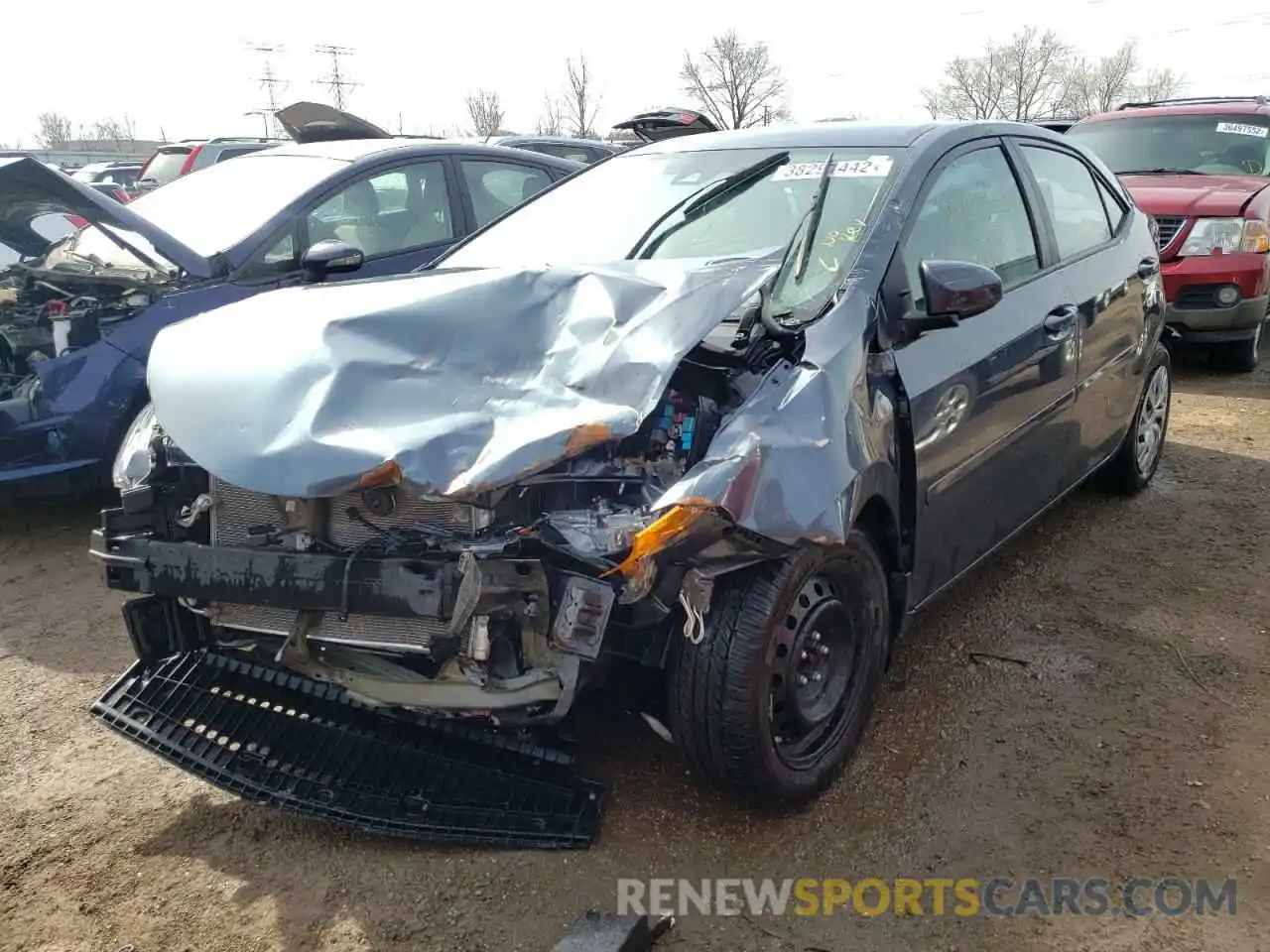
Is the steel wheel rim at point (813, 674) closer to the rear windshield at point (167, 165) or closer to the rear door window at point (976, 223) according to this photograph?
the rear door window at point (976, 223)

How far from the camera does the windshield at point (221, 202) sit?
485 centimetres

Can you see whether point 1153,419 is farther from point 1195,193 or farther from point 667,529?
point 667,529

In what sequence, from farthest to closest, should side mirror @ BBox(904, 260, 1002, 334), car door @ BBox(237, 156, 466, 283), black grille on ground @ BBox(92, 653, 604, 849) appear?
car door @ BBox(237, 156, 466, 283)
side mirror @ BBox(904, 260, 1002, 334)
black grille on ground @ BBox(92, 653, 604, 849)

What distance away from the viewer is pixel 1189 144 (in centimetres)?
815

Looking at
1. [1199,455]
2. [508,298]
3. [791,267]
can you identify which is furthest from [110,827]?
[1199,455]

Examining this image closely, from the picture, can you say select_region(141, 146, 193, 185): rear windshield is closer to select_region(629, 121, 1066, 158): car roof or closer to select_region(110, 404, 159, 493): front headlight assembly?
select_region(629, 121, 1066, 158): car roof

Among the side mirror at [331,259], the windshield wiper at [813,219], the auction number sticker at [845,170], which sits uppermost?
the auction number sticker at [845,170]

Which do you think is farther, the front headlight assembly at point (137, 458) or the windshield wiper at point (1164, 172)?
the windshield wiper at point (1164, 172)

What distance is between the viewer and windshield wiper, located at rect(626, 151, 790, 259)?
332 centimetres

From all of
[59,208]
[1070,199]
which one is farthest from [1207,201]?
[59,208]

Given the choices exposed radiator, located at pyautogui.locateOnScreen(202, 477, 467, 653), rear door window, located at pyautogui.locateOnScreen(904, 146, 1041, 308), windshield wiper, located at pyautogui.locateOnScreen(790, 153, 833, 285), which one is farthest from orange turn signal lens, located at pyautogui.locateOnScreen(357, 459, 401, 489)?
rear door window, located at pyautogui.locateOnScreen(904, 146, 1041, 308)

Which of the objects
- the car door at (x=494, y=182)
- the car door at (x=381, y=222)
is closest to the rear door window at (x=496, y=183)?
the car door at (x=494, y=182)

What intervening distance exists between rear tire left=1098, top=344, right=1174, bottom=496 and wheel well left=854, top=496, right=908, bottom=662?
225cm

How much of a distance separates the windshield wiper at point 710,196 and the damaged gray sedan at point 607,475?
11mm
